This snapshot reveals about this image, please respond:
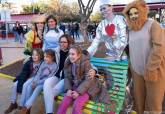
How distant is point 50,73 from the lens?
19.5 ft

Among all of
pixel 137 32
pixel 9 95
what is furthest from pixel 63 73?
pixel 9 95

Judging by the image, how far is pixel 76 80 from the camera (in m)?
5.29

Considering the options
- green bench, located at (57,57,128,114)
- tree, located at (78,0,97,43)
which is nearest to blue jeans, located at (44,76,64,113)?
green bench, located at (57,57,128,114)

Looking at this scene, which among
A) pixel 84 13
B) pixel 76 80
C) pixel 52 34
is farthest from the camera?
pixel 84 13

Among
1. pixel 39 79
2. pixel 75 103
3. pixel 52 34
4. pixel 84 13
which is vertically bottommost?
pixel 75 103

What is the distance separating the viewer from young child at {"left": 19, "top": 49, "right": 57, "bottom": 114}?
5836 millimetres

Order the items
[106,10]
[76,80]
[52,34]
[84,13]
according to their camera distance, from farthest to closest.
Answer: [84,13], [52,34], [106,10], [76,80]

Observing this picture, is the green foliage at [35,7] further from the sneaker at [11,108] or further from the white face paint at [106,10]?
the white face paint at [106,10]

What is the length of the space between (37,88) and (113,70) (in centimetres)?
121

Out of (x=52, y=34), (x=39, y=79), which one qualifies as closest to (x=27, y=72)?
(x=39, y=79)

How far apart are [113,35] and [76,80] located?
2.89ft

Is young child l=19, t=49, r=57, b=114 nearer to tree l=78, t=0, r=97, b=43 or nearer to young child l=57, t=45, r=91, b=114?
young child l=57, t=45, r=91, b=114

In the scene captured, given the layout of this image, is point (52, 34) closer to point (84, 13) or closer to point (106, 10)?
point (106, 10)

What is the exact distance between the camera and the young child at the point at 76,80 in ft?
16.7
